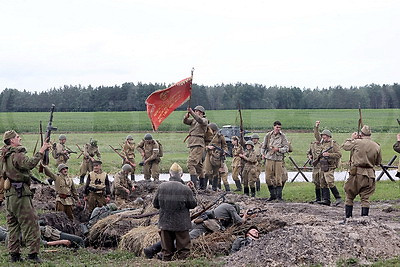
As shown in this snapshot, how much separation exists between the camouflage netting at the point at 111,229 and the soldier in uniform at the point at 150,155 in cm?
745

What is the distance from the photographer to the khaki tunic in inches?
738

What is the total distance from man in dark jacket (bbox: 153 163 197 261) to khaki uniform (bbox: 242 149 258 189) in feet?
26.4

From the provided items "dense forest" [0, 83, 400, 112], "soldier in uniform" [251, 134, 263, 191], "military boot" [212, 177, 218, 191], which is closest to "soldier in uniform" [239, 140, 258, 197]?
"soldier in uniform" [251, 134, 263, 191]

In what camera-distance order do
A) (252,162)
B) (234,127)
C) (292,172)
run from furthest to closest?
(234,127) → (292,172) → (252,162)

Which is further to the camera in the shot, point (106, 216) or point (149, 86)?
point (149, 86)

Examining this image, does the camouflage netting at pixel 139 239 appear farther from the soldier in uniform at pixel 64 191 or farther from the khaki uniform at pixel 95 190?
the khaki uniform at pixel 95 190

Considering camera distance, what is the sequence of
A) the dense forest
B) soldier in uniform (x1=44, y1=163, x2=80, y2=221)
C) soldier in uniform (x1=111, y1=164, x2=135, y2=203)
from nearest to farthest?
soldier in uniform (x1=44, y1=163, x2=80, y2=221) → soldier in uniform (x1=111, y1=164, x2=135, y2=203) → the dense forest

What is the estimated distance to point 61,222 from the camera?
13.8m

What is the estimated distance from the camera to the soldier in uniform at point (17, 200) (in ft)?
32.3

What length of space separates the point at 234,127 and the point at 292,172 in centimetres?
691

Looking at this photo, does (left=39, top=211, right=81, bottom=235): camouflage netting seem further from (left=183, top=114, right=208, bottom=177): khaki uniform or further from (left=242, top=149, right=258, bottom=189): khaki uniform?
(left=242, top=149, right=258, bottom=189): khaki uniform

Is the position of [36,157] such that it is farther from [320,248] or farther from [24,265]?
[320,248]

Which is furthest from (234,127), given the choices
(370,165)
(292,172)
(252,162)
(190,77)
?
(370,165)

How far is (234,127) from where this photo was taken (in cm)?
3338
